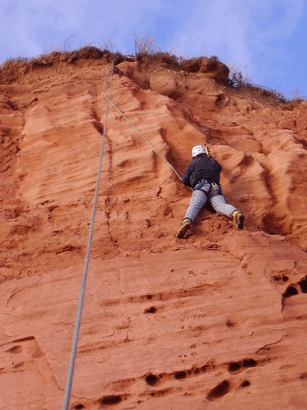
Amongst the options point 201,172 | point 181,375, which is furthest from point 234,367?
point 201,172

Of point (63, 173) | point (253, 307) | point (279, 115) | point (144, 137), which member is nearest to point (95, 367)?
point (253, 307)

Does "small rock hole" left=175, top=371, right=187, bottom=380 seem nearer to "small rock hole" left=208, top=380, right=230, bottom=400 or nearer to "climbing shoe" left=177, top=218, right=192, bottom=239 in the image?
"small rock hole" left=208, top=380, right=230, bottom=400

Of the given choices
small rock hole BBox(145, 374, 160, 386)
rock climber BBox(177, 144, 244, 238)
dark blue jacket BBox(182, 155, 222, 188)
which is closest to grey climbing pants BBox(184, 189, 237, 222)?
rock climber BBox(177, 144, 244, 238)

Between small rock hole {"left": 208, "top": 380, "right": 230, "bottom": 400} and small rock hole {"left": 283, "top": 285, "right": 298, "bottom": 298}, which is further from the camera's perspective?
small rock hole {"left": 283, "top": 285, "right": 298, "bottom": 298}

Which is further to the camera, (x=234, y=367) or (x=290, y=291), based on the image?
(x=290, y=291)

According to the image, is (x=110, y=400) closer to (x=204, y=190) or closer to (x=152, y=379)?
(x=152, y=379)

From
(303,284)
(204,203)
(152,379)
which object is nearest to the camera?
(152,379)

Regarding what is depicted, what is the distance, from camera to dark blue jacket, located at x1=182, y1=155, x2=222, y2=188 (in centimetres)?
589

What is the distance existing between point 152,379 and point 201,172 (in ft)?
10.1

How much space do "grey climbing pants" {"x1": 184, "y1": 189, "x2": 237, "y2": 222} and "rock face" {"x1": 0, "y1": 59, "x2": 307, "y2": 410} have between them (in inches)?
5.6

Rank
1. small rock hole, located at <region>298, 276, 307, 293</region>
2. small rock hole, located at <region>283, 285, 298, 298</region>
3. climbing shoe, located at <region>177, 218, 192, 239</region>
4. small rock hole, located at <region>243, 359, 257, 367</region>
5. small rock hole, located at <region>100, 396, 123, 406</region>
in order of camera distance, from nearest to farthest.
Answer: small rock hole, located at <region>100, 396, 123, 406</region>, small rock hole, located at <region>243, 359, 257, 367</region>, small rock hole, located at <region>283, 285, 298, 298</region>, small rock hole, located at <region>298, 276, 307, 293</region>, climbing shoe, located at <region>177, 218, 192, 239</region>

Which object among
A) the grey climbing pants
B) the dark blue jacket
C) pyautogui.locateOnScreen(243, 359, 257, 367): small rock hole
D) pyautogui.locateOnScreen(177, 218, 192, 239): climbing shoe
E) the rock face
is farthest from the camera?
the dark blue jacket

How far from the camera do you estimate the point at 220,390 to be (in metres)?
3.66

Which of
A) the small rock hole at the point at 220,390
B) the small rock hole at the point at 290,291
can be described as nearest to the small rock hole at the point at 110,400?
the small rock hole at the point at 220,390
